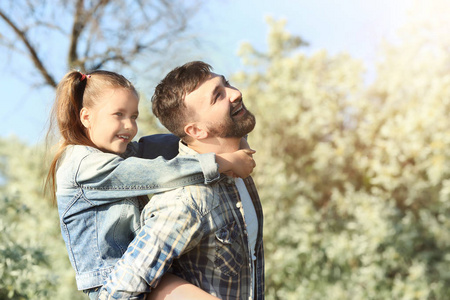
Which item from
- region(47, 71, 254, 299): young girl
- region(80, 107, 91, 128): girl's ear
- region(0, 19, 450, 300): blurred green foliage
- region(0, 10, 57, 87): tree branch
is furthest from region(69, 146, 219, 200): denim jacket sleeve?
region(0, 10, 57, 87): tree branch

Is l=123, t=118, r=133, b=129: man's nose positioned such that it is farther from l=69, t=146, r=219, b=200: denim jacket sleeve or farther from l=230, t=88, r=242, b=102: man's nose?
l=230, t=88, r=242, b=102: man's nose

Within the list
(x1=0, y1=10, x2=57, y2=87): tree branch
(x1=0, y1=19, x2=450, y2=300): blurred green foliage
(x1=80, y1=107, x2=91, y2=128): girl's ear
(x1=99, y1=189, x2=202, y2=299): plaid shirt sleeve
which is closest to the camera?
(x1=99, y1=189, x2=202, y2=299): plaid shirt sleeve

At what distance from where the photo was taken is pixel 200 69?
2188mm

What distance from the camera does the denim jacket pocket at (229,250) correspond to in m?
2.00

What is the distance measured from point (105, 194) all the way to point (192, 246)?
15.7 inches

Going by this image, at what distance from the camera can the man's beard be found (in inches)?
83.7

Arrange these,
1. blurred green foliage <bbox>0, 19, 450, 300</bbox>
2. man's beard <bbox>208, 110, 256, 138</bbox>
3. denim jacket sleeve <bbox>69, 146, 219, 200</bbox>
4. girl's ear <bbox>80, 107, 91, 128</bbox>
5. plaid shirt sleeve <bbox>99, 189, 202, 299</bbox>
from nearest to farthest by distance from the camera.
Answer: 1. plaid shirt sleeve <bbox>99, 189, 202, 299</bbox>
2. denim jacket sleeve <bbox>69, 146, 219, 200</bbox>
3. man's beard <bbox>208, 110, 256, 138</bbox>
4. girl's ear <bbox>80, 107, 91, 128</bbox>
5. blurred green foliage <bbox>0, 19, 450, 300</bbox>

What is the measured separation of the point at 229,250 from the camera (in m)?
2.03

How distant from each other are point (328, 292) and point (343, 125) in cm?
224

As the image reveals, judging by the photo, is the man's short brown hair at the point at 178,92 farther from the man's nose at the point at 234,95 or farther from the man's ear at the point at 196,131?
the man's nose at the point at 234,95

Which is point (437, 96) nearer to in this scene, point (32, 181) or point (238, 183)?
point (238, 183)

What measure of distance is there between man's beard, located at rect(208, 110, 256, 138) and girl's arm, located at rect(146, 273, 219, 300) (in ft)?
2.05

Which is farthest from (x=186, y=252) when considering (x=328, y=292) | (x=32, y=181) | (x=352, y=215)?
(x=32, y=181)

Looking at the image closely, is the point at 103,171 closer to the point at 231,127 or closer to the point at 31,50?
the point at 231,127
